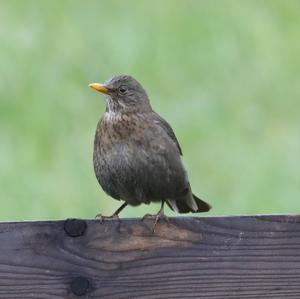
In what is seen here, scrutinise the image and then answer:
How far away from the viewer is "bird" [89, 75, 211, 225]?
6.76m

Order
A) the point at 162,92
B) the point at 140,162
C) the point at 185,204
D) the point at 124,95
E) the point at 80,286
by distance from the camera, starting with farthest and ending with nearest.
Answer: the point at 162,92, the point at 124,95, the point at 185,204, the point at 140,162, the point at 80,286

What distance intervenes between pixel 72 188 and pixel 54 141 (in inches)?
42.8

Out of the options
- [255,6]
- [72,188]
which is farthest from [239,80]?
[72,188]

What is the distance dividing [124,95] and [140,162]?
0.61 metres

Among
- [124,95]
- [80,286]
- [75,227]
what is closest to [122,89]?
[124,95]

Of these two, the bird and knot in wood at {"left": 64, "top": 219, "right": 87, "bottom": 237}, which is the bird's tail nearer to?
the bird

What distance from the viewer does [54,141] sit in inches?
428

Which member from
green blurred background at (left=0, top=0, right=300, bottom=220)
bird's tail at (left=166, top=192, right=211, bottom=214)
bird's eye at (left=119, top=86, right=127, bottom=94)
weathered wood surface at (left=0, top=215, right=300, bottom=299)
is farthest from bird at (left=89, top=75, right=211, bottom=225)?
green blurred background at (left=0, top=0, right=300, bottom=220)

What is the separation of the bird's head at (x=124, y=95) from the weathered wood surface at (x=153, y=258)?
2223 millimetres

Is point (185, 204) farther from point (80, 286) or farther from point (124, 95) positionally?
point (80, 286)

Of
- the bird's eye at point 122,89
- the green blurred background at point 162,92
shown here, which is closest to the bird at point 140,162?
the bird's eye at point 122,89

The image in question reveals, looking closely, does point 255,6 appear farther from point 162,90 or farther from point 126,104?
point 126,104

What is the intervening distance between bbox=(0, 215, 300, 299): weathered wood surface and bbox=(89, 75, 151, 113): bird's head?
2.22 metres

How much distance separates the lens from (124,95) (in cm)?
724
